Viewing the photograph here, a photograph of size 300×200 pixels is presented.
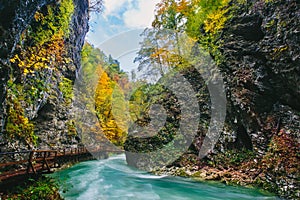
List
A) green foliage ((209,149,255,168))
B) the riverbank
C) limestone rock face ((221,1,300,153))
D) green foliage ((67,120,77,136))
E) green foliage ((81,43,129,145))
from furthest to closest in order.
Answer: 1. green foliage ((81,43,129,145))
2. green foliage ((67,120,77,136))
3. green foliage ((209,149,255,168))
4. limestone rock face ((221,1,300,153))
5. the riverbank

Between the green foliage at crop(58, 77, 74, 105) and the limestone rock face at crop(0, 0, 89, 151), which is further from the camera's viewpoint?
the green foliage at crop(58, 77, 74, 105)

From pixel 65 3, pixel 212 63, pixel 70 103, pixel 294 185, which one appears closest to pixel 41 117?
pixel 70 103

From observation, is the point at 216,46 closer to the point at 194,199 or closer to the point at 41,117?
the point at 194,199

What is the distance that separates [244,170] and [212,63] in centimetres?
621

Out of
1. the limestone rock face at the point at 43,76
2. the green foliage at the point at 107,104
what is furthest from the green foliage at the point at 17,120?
the green foliage at the point at 107,104

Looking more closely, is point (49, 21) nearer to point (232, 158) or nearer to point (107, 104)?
point (232, 158)

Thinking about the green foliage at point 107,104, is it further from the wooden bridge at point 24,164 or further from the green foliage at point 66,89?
the wooden bridge at point 24,164

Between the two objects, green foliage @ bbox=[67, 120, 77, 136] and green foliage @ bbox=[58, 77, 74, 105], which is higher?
green foliage @ bbox=[58, 77, 74, 105]

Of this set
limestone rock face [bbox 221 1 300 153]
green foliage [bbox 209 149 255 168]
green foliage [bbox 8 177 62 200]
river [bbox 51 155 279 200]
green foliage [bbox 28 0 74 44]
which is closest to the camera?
green foliage [bbox 8 177 62 200]

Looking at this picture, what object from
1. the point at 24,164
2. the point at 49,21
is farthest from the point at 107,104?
the point at 24,164

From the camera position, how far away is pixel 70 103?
1720 cm

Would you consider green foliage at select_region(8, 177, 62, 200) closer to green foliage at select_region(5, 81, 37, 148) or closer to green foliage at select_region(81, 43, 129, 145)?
green foliage at select_region(5, 81, 37, 148)

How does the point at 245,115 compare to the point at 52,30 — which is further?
the point at 52,30

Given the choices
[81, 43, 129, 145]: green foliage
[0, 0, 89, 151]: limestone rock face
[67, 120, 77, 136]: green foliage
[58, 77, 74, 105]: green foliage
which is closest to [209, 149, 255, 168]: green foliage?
[0, 0, 89, 151]: limestone rock face
